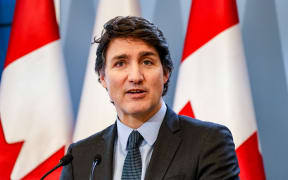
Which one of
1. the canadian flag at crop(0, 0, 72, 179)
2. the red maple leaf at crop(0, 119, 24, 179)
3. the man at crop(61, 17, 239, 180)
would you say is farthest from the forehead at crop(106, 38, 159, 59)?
the red maple leaf at crop(0, 119, 24, 179)

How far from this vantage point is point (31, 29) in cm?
266

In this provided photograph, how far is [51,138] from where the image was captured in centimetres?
254

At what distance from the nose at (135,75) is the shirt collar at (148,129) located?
0.64 feet

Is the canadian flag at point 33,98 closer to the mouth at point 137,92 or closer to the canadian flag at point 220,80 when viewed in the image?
the canadian flag at point 220,80

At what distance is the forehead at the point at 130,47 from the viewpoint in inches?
59.4

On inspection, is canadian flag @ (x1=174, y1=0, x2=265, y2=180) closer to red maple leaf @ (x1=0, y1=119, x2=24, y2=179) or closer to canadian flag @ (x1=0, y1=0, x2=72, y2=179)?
canadian flag @ (x1=0, y1=0, x2=72, y2=179)

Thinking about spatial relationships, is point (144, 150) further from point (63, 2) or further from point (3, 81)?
point (63, 2)

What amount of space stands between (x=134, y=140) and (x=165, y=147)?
135 mm

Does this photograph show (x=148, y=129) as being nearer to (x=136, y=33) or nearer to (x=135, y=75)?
(x=135, y=75)

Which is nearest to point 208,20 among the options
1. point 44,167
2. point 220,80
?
point 220,80

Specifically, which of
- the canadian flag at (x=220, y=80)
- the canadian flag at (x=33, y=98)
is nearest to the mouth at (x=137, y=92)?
the canadian flag at (x=220, y=80)

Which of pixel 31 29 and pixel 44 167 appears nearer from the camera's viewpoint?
pixel 44 167

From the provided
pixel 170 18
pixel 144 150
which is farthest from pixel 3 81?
pixel 144 150

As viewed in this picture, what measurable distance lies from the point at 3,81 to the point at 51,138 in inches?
21.6
